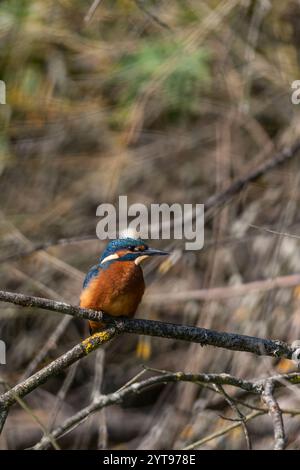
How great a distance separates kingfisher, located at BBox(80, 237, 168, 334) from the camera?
3242mm

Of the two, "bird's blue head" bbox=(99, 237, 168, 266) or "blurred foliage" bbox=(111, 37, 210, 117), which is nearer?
"bird's blue head" bbox=(99, 237, 168, 266)

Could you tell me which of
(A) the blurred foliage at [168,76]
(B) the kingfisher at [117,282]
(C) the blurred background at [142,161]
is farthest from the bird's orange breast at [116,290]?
(A) the blurred foliage at [168,76]

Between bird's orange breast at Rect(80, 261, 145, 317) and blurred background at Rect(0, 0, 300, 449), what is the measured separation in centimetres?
134

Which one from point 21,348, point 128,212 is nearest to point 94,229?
point 128,212

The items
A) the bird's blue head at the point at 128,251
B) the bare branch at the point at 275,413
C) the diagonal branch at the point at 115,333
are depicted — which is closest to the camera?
the bare branch at the point at 275,413

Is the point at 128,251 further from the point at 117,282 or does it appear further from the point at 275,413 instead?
the point at 275,413

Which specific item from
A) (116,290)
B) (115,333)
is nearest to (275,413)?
(115,333)

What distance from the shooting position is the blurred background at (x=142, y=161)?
198 inches

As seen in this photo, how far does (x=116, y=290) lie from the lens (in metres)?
3.26

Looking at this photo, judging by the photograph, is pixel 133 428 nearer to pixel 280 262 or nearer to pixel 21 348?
pixel 21 348

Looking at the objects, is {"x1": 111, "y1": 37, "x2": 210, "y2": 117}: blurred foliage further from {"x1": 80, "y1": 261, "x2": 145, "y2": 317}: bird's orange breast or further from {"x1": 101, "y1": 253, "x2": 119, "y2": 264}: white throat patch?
{"x1": 80, "y1": 261, "x2": 145, "y2": 317}: bird's orange breast

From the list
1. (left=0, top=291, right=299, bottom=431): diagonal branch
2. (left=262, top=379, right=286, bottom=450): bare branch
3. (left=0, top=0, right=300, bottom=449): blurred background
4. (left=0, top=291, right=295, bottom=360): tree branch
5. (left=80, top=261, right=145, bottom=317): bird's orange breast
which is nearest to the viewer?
(left=262, top=379, right=286, bottom=450): bare branch

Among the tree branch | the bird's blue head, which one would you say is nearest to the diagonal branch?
the tree branch

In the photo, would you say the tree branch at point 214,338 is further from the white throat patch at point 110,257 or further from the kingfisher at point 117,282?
the white throat patch at point 110,257
